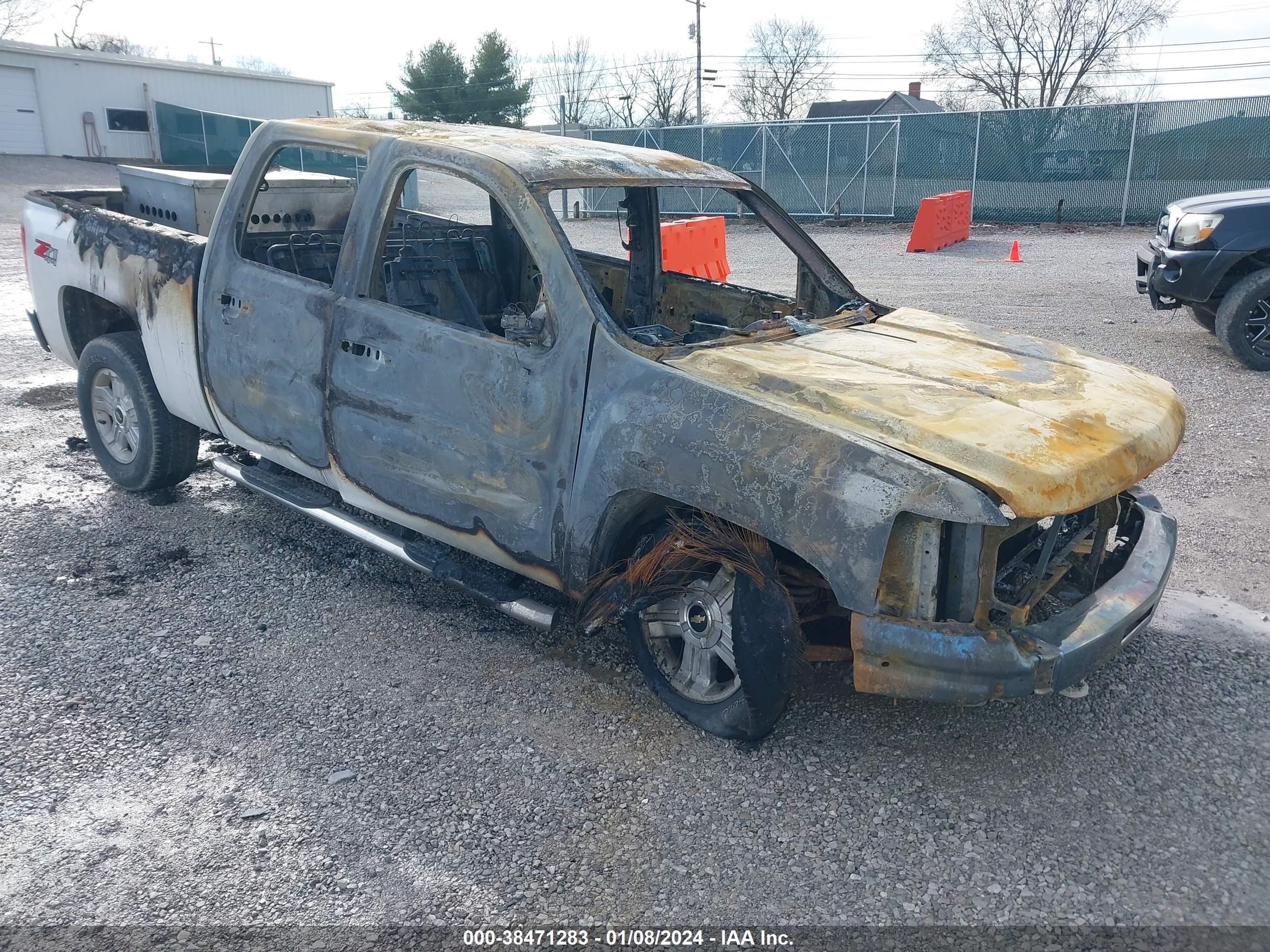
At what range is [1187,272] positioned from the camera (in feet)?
26.5

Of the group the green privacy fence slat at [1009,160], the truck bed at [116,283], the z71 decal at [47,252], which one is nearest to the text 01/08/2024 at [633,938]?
the truck bed at [116,283]

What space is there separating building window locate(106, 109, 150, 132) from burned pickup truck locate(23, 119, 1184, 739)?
33.1 meters

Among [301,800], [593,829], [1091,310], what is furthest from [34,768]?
[1091,310]

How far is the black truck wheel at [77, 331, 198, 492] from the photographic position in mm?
5055

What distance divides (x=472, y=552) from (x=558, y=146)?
67.2 inches

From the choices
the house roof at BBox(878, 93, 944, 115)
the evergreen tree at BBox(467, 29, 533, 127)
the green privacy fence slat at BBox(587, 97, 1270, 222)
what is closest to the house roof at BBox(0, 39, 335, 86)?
the evergreen tree at BBox(467, 29, 533, 127)

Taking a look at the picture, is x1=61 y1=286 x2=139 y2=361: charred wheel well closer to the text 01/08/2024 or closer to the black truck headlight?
the text 01/08/2024

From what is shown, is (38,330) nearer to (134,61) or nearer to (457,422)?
(457,422)

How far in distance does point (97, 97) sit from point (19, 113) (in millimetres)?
2539

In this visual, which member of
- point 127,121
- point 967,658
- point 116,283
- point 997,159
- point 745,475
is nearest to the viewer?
point 967,658

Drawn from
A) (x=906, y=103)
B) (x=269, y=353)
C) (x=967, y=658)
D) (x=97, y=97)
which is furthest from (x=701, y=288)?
(x=906, y=103)

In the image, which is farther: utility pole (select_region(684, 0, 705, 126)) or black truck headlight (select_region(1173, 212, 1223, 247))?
utility pole (select_region(684, 0, 705, 126))

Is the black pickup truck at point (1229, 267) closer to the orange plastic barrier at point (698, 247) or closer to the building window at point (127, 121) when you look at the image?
the orange plastic barrier at point (698, 247)

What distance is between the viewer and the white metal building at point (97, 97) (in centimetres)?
3066
